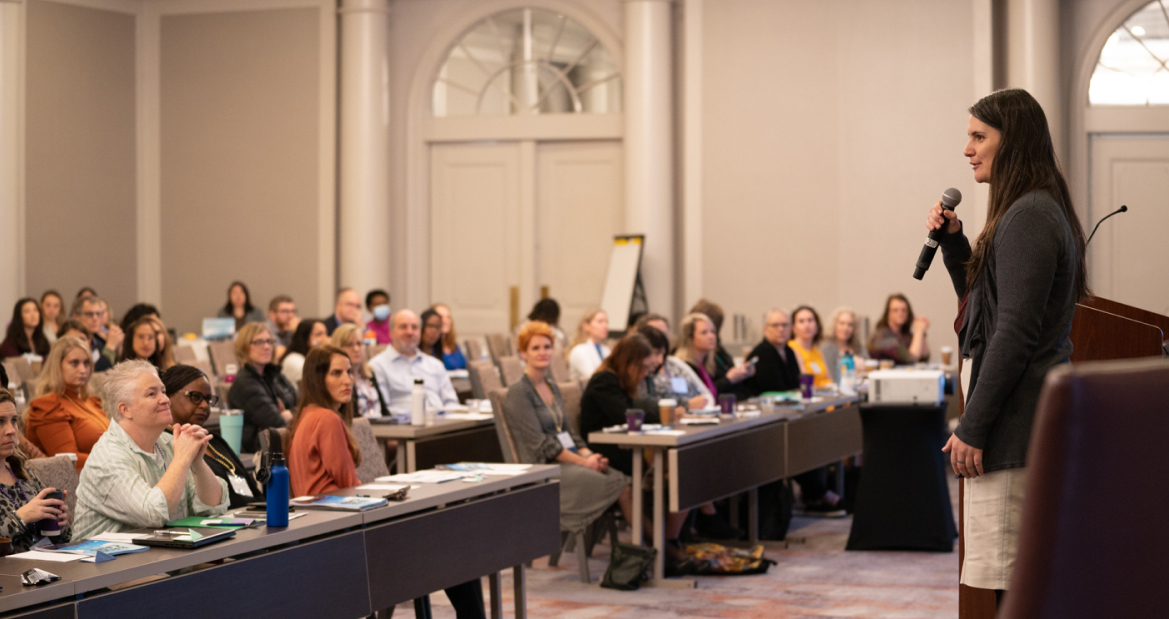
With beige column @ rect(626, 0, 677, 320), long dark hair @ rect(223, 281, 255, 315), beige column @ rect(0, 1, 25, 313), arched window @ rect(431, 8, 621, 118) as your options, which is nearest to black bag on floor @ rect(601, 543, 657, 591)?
beige column @ rect(626, 0, 677, 320)

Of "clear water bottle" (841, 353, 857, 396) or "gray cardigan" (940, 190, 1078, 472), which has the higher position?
"gray cardigan" (940, 190, 1078, 472)

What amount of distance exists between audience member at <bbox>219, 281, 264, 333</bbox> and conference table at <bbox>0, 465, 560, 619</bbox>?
8.07 meters

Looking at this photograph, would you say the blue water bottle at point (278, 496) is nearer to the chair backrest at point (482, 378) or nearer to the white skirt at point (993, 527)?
the white skirt at point (993, 527)

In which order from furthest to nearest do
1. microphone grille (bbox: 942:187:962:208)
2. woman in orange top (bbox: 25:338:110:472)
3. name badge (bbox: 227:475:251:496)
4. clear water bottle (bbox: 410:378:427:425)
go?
clear water bottle (bbox: 410:378:427:425)
woman in orange top (bbox: 25:338:110:472)
name badge (bbox: 227:475:251:496)
microphone grille (bbox: 942:187:962:208)

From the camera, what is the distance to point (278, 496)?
3.06 m

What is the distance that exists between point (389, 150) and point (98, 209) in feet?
9.55

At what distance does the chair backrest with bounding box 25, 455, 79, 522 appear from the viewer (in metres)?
3.33

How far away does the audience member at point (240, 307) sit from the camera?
11.8 meters

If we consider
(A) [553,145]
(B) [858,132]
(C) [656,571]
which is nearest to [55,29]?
(A) [553,145]

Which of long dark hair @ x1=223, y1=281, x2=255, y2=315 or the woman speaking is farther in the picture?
long dark hair @ x1=223, y1=281, x2=255, y2=315

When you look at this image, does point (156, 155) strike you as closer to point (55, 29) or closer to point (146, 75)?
point (146, 75)

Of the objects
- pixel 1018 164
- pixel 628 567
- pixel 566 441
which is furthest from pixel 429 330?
pixel 1018 164

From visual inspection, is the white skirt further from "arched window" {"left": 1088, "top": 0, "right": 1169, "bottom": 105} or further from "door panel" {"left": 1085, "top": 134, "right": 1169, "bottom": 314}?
"arched window" {"left": 1088, "top": 0, "right": 1169, "bottom": 105}

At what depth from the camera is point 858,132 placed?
11133 millimetres
